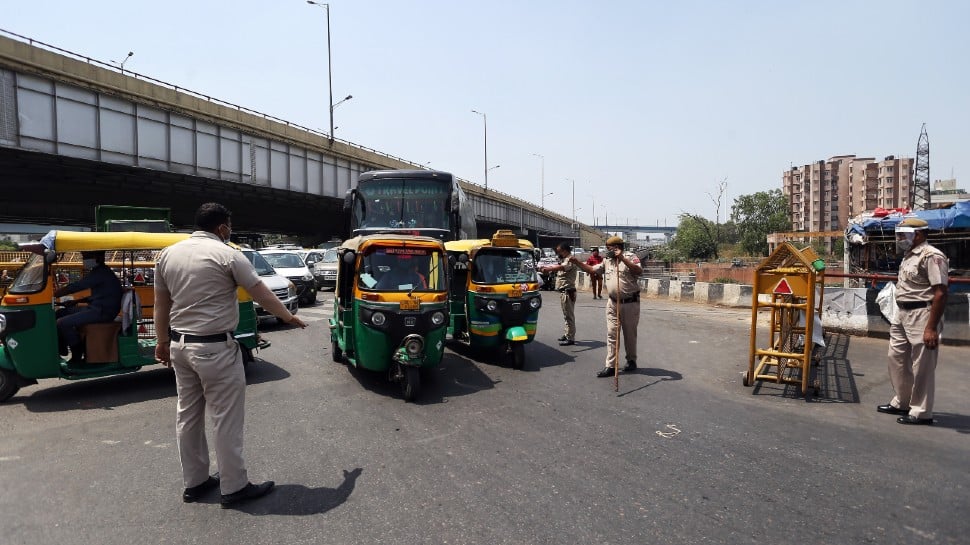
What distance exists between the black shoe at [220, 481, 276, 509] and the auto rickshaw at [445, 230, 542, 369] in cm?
489

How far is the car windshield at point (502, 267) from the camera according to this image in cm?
907

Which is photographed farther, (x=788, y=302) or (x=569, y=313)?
(x=569, y=313)

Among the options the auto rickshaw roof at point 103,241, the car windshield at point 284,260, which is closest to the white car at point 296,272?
the car windshield at point 284,260

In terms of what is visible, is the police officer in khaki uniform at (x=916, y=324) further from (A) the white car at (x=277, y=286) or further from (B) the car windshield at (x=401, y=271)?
(A) the white car at (x=277, y=286)

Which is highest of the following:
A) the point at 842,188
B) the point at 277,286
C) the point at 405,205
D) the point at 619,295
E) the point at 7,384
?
the point at 842,188

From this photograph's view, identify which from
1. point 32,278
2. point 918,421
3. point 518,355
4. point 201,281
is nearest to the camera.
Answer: point 201,281

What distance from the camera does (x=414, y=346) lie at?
6758 millimetres

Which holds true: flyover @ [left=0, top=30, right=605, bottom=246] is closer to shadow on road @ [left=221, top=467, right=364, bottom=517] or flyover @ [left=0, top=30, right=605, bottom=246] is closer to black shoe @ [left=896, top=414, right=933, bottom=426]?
shadow on road @ [left=221, top=467, right=364, bottom=517]

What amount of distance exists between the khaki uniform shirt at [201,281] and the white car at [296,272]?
12634mm

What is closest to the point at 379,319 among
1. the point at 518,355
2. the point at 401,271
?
the point at 401,271

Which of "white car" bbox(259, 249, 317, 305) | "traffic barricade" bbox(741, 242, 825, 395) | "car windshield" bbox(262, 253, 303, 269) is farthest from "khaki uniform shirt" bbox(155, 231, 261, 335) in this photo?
"car windshield" bbox(262, 253, 303, 269)

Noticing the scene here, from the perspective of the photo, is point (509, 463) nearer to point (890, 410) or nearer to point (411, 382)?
point (411, 382)

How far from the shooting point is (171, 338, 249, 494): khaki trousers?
12.8 ft

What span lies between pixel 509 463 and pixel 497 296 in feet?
13.9
